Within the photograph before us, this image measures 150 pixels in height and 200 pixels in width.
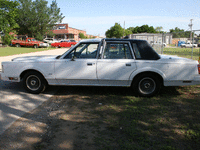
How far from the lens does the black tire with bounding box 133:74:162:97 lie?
17.2 ft

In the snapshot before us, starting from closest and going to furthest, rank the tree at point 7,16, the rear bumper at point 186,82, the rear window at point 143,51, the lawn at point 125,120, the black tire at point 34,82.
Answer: the lawn at point 125,120, the rear bumper at point 186,82, the rear window at point 143,51, the black tire at point 34,82, the tree at point 7,16

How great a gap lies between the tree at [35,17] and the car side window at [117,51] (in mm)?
43002

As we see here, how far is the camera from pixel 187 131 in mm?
3426

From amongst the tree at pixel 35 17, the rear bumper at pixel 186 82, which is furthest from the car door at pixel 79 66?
the tree at pixel 35 17

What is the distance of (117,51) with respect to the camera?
534 cm

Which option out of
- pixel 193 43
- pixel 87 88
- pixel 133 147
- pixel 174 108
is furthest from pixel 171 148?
pixel 193 43

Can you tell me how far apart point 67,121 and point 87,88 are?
2719mm

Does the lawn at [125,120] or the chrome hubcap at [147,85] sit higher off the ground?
the chrome hubcap at [147,85]

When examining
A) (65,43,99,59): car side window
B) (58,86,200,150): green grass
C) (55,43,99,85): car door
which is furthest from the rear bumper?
(65,43,99,59): car side window

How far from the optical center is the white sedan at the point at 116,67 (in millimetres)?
5133

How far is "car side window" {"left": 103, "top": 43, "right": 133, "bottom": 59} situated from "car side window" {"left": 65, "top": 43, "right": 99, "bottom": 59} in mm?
333

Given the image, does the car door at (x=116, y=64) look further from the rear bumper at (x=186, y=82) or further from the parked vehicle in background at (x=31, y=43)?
the parked vehicle in background at (x=31, y=43)

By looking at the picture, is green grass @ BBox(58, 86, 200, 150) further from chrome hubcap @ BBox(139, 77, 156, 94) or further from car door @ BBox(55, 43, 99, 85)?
car door @ BBox(55, 43, 99, 85)

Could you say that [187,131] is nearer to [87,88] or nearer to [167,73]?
[167,73]
